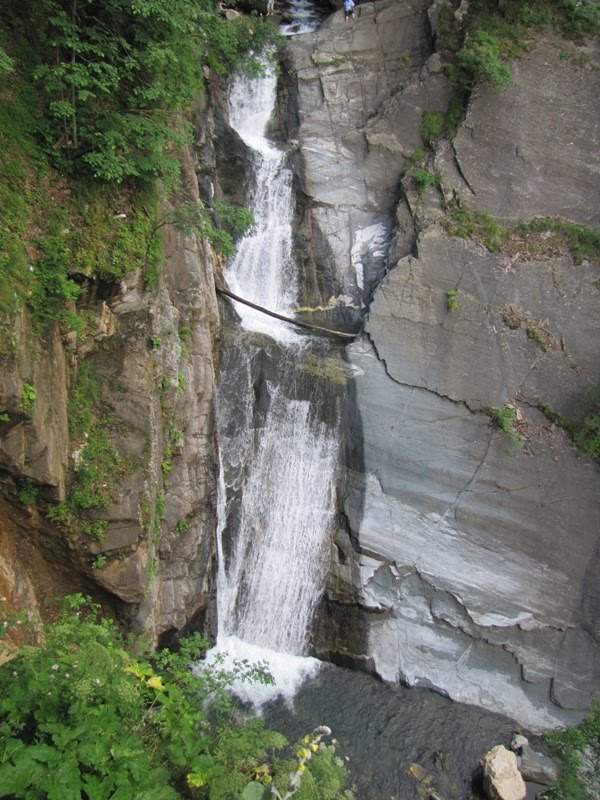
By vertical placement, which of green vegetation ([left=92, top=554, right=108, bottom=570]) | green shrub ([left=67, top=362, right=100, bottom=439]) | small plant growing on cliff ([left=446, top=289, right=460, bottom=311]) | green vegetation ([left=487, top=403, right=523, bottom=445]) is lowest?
green vegetation ([left=92, top=554, right=108, bottom=570])

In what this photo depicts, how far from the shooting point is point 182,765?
14.9ft

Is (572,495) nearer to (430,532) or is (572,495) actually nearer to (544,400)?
(544,400)

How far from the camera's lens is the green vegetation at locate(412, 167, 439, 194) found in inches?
464

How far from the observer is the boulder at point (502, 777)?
25.8 ft

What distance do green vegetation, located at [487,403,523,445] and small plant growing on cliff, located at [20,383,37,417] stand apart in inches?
305

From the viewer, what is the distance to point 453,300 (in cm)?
1077

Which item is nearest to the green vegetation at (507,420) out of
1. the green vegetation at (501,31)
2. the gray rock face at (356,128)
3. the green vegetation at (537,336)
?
the green vegetation at (537,336)

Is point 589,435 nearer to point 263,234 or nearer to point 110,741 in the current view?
point 263,234

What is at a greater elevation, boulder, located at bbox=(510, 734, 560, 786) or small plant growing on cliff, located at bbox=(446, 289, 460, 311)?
small plant growing on cliff, located at bbox=(446, 289, 460, 311)

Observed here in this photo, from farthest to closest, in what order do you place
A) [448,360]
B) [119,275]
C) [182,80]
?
[448,360] → [182,80] → [119,275]

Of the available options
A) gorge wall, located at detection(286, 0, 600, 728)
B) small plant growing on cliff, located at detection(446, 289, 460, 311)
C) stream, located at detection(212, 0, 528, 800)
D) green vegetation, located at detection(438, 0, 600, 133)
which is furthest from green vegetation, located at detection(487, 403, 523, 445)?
green vegetation, located at detection(438, 0, 600, 133)

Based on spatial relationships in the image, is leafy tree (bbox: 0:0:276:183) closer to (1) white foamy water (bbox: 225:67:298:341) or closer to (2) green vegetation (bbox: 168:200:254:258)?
(2) green vegetation (bbox: 168:200:254:258)

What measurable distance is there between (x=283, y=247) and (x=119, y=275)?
228 inches

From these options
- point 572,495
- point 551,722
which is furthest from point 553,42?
point 551,722
